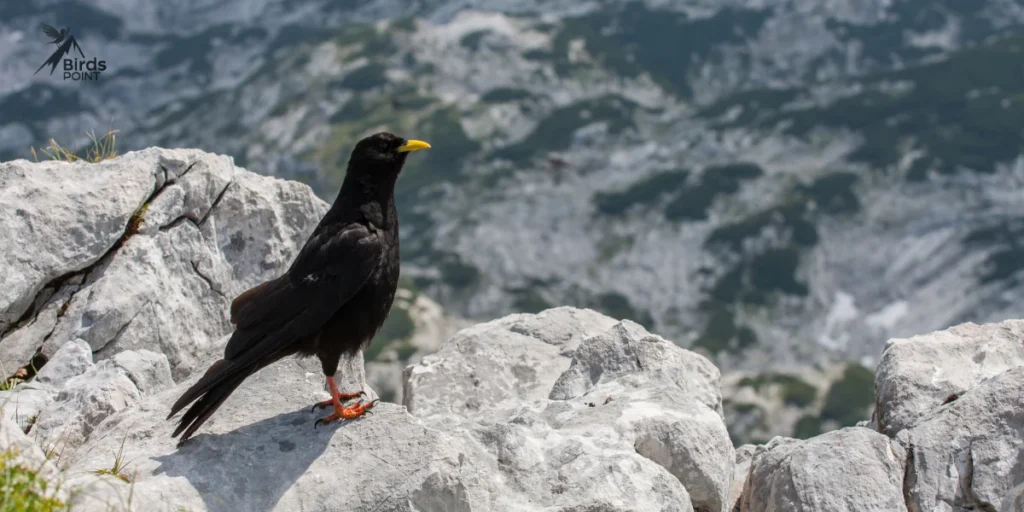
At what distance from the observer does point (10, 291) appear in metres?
15.3

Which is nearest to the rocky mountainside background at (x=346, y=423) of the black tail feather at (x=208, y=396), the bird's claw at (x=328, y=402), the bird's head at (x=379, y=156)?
the bird's claw at (x=328, y=402)

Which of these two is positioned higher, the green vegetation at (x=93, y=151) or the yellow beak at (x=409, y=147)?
the yellow beak at (x=409, y=147)

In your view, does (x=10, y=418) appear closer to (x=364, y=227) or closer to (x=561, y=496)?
(x=364, y=227)

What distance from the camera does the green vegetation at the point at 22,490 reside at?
8.38 metres

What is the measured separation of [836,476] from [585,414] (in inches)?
148

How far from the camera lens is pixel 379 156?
45.2ft

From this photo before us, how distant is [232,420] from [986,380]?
11.0 meters

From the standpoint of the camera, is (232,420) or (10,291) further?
(10,291)

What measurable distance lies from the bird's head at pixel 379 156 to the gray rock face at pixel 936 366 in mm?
8564

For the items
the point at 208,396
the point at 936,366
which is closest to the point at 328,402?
the point at 208,396

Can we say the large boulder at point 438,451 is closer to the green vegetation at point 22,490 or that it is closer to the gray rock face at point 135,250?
the green vegetation at point 22,490

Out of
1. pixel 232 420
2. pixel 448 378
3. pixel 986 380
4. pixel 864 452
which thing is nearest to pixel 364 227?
pixel 232 420

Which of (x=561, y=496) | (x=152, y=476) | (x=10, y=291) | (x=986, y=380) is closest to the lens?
(x=152, y=476)

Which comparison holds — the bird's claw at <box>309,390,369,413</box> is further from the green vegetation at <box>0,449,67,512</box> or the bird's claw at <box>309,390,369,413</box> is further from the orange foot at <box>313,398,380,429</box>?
the green vegetation at <box>0,449,67,512</box>
